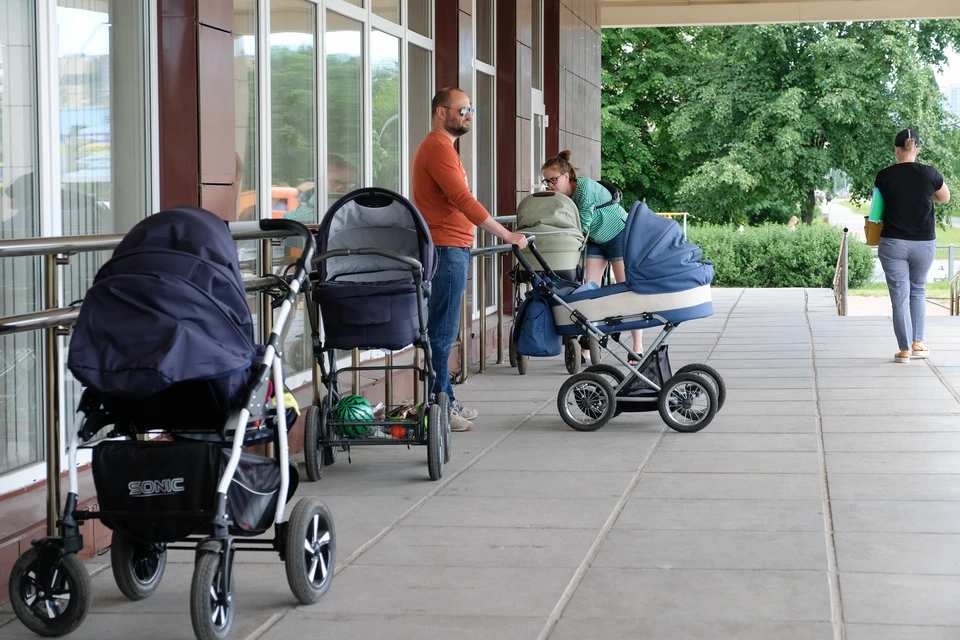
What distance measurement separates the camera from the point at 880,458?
20.8ft

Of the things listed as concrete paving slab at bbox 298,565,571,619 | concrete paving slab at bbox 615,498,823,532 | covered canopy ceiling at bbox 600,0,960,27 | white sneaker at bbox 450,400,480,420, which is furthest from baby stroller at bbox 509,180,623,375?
covered canopy ceiling at bbox 600,0,960,27

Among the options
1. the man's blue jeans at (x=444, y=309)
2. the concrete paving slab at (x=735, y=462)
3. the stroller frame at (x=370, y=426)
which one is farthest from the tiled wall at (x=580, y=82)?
the stroller frame at (x=370, y=426)

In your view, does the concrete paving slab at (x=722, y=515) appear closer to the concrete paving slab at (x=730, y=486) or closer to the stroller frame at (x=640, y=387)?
the concrete paving slab at (x=730, y=486)

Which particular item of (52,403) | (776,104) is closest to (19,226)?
(52,403)

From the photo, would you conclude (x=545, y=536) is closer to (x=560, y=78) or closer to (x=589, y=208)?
(x=589, y=208)

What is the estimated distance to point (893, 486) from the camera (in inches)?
224

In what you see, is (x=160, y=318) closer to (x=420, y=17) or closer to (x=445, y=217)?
(x=445, y=217)

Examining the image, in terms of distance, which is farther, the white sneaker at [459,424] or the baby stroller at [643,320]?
the white sneaker at [459,424]

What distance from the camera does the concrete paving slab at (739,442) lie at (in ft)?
21.9

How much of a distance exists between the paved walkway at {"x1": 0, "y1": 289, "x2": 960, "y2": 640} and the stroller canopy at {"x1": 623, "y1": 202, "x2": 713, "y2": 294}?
820 millimetres

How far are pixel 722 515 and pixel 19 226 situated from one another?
9.27 feet

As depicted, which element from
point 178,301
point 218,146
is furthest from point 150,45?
point 178,301

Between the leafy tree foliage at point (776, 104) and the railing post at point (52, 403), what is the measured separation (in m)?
31.8

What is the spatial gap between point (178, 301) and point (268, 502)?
2.28 feet
